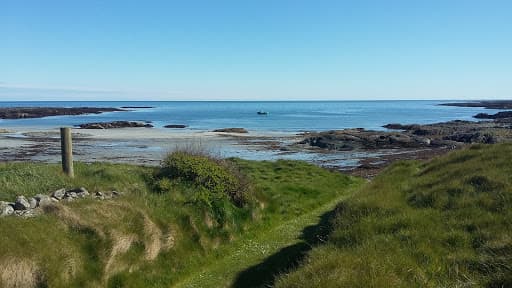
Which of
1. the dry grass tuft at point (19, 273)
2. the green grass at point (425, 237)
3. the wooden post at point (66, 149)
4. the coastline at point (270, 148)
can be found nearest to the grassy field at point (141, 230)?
the dry grass tuft at point (19, 273)

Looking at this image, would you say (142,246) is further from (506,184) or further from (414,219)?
(506,184)

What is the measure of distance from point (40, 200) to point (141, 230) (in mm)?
2963

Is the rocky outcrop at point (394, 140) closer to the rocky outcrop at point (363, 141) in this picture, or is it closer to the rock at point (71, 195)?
the rocky outcrop at point (363, 141)

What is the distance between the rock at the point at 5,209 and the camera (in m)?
11.6

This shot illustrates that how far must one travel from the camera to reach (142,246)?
12.5 metres

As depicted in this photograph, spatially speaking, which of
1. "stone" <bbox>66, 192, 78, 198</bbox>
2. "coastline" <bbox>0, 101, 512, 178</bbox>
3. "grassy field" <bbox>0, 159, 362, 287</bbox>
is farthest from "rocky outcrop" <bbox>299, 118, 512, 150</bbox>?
"stone" <bbox>66, 192, 78, 198</bbox>

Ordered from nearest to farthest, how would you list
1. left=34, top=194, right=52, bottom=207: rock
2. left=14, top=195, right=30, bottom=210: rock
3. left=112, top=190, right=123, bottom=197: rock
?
left=14, top=195, right=30, bottom=210: rock
left=34, top=194, right=52, bottom=207: rock
left=112, top=190, right=123, bottom=197: rock

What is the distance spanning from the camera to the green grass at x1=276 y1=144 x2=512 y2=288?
Answer: 25.2 feet

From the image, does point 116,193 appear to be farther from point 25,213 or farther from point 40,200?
point 25,213

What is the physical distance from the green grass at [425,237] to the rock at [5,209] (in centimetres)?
752

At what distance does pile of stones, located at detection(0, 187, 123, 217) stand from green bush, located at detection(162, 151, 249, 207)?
3.00m

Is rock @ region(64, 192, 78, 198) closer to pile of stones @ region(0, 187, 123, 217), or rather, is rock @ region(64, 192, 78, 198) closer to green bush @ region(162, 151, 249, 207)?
pile of stones @ region(0, 187, 123, 217)

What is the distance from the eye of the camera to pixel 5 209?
11.8 m

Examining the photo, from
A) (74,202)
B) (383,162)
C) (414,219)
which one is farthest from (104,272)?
(383,162)
